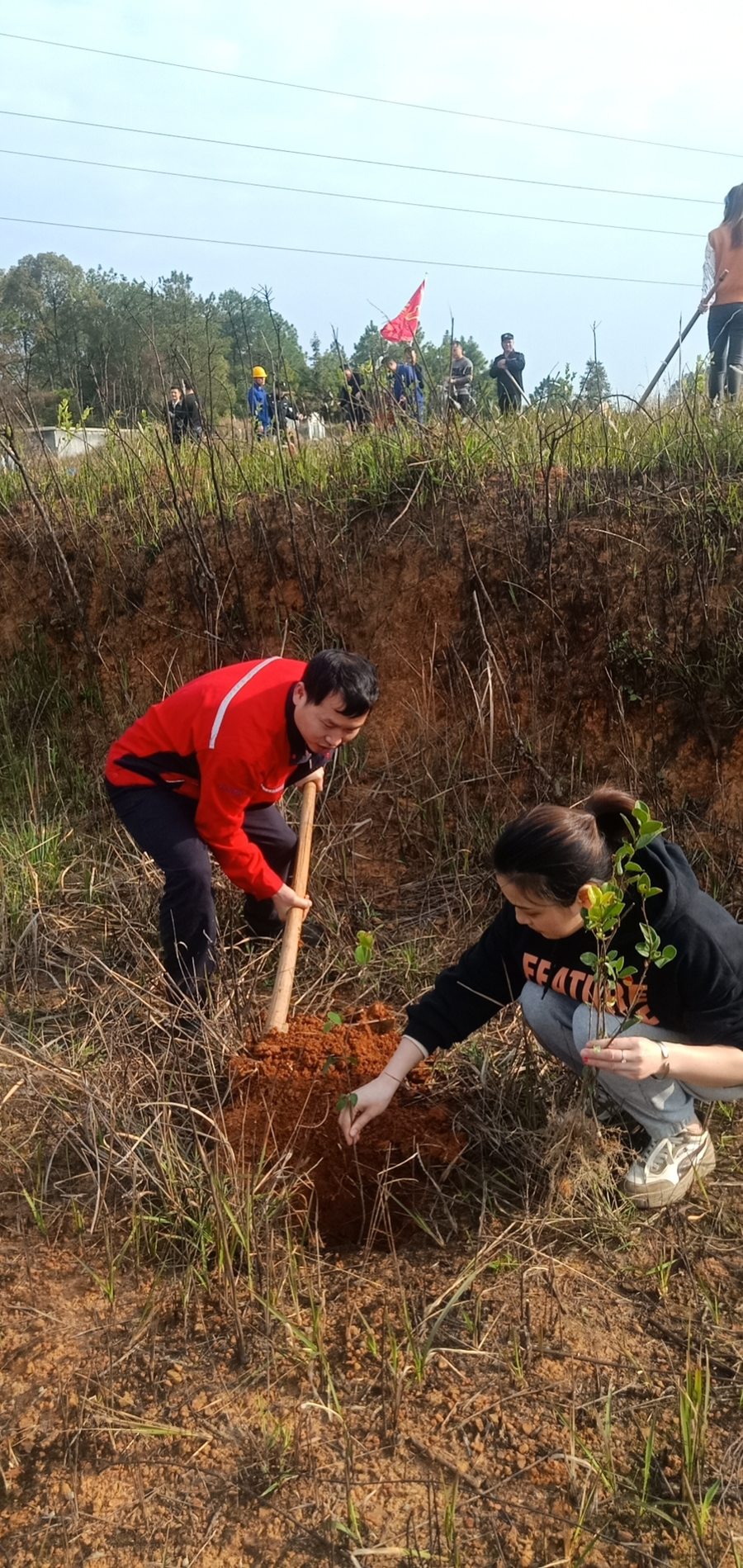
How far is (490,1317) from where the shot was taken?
1.85 meters

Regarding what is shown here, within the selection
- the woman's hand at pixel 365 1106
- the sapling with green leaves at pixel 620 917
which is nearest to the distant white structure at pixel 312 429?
the sapling with green leaves at pixel 620 917

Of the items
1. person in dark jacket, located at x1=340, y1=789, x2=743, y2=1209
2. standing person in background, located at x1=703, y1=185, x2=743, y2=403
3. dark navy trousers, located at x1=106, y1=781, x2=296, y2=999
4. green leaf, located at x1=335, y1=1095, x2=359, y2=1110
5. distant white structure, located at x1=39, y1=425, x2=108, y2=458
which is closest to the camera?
person in dark jacket, located at x1=340, y1=789, x2=743, y2=1209

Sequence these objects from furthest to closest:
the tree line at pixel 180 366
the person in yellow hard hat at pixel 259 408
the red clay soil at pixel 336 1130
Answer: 1. the person in yellow hard hat at pixel 259 408
2. the tree line at pixel 180 366
3. the red clay soil at pixel 336 1130

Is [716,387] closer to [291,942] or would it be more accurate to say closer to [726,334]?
[726,334]

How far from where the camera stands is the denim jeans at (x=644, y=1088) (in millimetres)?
2057

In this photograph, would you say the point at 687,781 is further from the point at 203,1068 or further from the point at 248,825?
the point at 203,1068

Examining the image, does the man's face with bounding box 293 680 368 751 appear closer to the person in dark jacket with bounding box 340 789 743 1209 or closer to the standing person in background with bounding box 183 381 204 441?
the person in dark jacket with bounding box 340 789 743 1209

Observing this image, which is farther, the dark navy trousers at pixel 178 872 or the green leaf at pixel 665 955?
the dark navy trousers at pixel 178 872

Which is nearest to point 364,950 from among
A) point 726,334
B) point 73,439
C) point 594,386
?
point 594,386

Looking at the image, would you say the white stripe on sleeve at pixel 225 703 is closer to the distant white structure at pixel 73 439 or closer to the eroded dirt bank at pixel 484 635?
the eroded dirt bank at pixel 484 635

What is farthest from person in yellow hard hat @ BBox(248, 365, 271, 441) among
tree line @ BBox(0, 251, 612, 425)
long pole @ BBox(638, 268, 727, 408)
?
long pole @ BBox(638, 268, 727, 408)

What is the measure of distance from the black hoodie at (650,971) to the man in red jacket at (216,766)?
742mm

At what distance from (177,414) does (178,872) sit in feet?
8.79

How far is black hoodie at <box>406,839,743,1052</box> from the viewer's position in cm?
186
